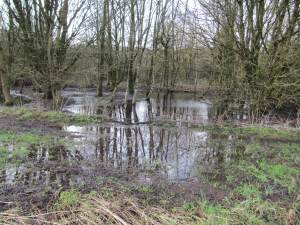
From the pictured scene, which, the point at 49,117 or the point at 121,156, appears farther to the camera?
the point at 49,117

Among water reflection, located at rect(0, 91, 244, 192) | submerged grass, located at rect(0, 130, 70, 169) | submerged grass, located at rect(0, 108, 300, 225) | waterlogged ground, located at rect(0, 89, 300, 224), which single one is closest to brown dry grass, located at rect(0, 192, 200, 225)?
submerged grass, located at rect(0, 108, 300, 225)

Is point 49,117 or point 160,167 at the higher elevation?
point 49,117

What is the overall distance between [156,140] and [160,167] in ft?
9.81

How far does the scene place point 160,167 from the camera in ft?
22.0

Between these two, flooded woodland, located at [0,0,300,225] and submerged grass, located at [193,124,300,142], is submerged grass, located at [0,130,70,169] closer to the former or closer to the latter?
flooded woodland, located at [0,0,300,225]

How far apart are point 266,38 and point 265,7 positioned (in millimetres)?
1336

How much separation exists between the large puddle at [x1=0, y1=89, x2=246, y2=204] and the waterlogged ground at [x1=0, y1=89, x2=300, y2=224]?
0.02 meters

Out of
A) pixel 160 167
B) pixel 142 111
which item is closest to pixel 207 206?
pixel 160 167

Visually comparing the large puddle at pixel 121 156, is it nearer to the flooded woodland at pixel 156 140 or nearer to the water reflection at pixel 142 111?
the flooded woodland at pixel 156 140

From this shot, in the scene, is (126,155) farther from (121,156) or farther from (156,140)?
(156,140)

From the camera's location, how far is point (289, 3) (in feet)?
41.0

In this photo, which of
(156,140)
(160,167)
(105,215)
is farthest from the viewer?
(156,140)

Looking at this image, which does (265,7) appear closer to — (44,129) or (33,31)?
(44,129)

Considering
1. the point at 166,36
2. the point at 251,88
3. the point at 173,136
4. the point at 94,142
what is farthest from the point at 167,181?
the point at 166,36
